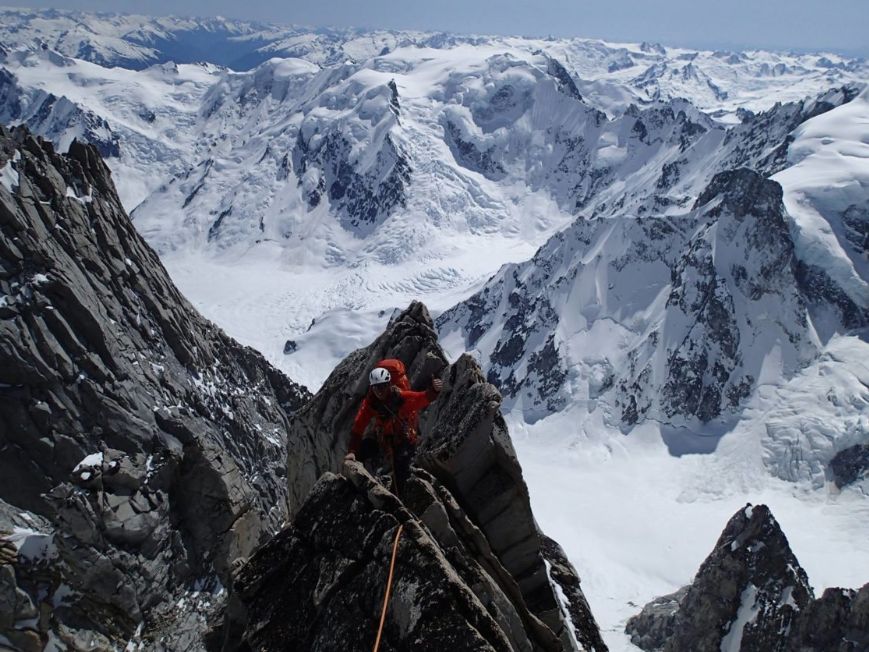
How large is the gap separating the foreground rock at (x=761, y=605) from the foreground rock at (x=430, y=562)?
102ft

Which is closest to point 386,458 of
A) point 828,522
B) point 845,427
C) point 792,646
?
point 792,646

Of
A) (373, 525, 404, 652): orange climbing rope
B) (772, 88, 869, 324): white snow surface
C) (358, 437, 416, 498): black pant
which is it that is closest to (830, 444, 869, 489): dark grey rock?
(772, 88, 869, 324): white snow surface

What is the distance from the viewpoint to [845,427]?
102562 mm

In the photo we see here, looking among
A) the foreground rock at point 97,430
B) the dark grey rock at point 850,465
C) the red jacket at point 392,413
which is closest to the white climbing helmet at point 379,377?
the red jacket at point 392,413

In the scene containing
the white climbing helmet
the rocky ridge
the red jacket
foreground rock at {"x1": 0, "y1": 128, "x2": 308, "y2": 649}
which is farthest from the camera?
the rocky ridge

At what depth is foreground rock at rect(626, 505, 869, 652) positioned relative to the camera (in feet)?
134

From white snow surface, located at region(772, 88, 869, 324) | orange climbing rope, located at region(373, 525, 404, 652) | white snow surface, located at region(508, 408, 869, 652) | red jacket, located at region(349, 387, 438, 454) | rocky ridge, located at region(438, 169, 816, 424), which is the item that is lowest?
orange climbing rope, located at region(373, 525, 404, 652)

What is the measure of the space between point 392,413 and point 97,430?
18.9 m

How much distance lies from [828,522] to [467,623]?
333 feet

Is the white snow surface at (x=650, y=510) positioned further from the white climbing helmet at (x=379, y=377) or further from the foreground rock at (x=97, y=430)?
the white climbing helmet at (x=379, y=377)

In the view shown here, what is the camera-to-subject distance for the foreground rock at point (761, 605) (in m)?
40.9

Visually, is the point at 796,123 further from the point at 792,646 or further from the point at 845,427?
the point at 792,646

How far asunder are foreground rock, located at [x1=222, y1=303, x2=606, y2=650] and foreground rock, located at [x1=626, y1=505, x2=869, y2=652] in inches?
1226

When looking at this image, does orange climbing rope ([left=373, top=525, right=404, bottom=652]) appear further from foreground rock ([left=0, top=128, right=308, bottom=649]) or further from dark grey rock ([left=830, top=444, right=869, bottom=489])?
dark grey rock ([left=830, top=444, right=869, bottom=489])
